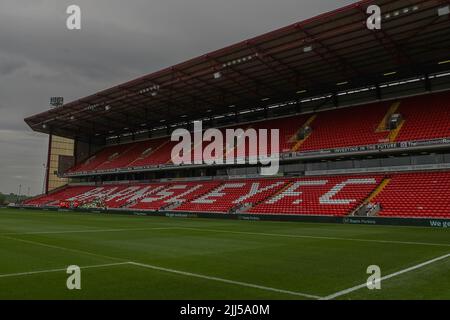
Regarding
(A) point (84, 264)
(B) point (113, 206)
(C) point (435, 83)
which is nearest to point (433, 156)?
(C) point (435, 83)

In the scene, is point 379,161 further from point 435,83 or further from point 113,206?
point 113,206

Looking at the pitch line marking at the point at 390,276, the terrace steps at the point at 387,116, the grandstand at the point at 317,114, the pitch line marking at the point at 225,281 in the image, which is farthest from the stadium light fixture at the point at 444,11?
the pitch line marking at the point at 225,281

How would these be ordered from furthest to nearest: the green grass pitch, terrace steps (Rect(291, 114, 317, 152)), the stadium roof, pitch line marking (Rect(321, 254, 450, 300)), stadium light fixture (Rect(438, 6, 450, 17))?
terrace steps (Rect(291, 114, 317, 152)), the stadium roof, stadium light fixture (Rect(438, 6, 450, 17)), the green grass pitch, pitch line marking (Rect(321, 254, 450, 300))

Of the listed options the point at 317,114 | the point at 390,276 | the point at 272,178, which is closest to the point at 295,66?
the point at 317,114

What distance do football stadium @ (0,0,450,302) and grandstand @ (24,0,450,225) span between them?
0.55 ft

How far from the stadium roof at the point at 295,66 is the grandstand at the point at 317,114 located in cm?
12

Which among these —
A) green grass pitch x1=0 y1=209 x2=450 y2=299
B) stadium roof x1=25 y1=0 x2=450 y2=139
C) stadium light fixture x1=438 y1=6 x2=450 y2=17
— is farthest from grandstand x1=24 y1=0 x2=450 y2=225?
green grass pitch x1=0 y1=209 x2=450 y2=299

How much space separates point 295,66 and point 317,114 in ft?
29.9

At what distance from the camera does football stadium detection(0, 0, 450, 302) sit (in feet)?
27.1

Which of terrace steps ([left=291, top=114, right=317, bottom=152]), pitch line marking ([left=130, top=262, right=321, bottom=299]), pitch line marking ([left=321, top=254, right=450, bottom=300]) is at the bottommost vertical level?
pitch line marking ([left=130, top=262, right=321, bottom=299])

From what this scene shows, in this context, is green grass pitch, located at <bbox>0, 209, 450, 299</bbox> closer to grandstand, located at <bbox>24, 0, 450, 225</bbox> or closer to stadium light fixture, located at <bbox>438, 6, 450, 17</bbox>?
grandstand, located at <bbox>24, 0, 450, 225</bbox>

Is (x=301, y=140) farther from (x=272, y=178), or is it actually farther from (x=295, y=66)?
(x=295, y=66)

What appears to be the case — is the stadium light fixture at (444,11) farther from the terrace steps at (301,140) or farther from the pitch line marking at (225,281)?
the pitch line marking at (225,281)

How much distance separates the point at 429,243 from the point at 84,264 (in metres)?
12.1
